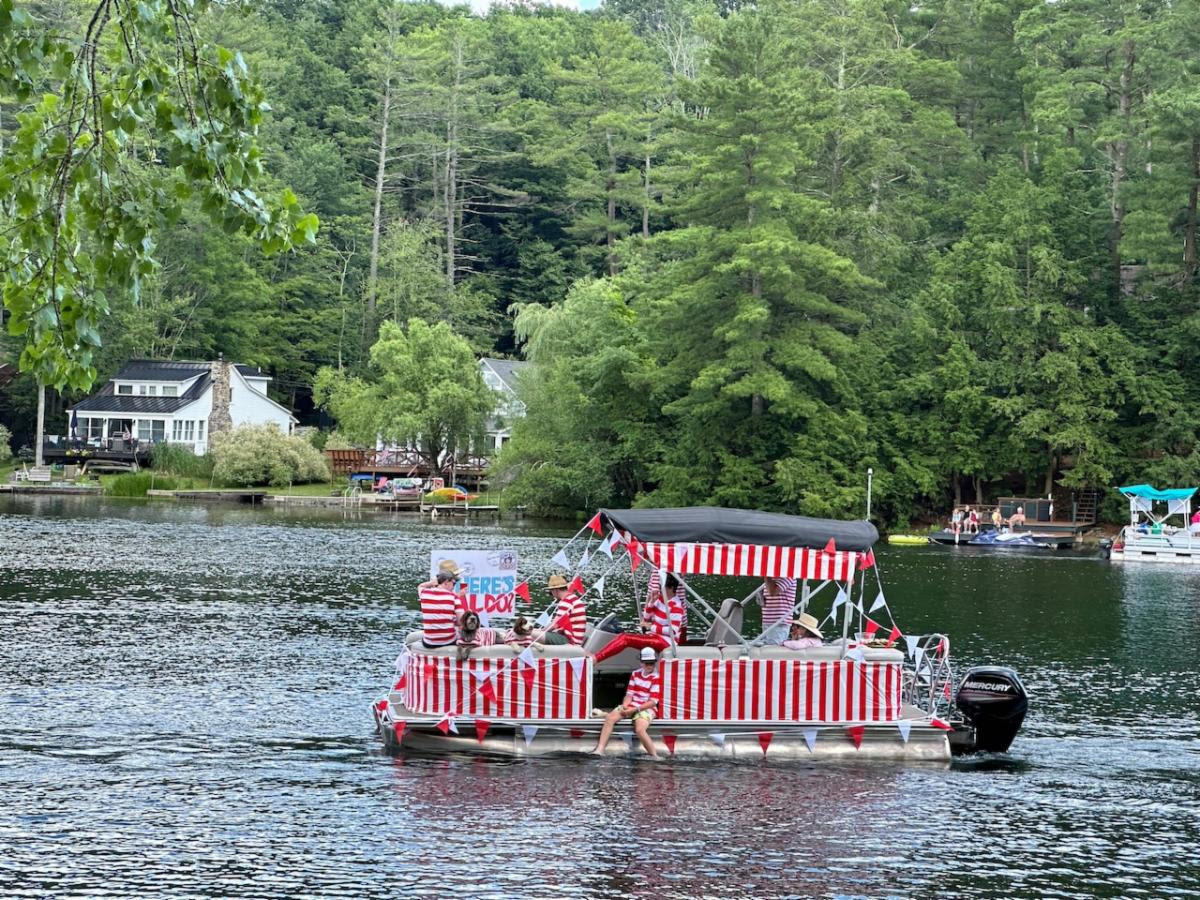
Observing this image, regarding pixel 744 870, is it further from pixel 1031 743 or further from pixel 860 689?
pixel 1031 743

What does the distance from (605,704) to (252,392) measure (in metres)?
78.5

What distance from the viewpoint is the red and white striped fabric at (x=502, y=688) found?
20.0 metres

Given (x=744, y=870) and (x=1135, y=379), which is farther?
(x=1135, y=379)

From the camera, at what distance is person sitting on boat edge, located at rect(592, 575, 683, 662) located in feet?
66.5

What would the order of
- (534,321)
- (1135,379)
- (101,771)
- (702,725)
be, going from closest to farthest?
(101,771) < (702,725) < (1135,379) < (534,321)

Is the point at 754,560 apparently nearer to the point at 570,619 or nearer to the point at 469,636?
the point at 570,619

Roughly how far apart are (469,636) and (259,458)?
67.3 metres

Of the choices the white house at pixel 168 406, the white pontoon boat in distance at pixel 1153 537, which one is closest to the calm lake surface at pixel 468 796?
the white pontoon boat in distance at pixel 1153 537

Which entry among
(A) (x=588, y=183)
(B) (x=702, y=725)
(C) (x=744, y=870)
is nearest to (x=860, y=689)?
(B) (x=702, y=725)

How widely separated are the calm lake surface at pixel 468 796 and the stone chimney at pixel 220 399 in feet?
205

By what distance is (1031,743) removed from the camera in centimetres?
2261

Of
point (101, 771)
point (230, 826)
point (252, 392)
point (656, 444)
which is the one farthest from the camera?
point (252, 392)

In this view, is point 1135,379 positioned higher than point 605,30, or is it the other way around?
point 605,30

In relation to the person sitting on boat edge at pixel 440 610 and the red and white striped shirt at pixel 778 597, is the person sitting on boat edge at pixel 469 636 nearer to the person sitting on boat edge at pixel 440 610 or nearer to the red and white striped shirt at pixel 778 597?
the person sitting on boat edge at pixel 440 610
